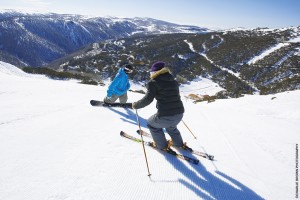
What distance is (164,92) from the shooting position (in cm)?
539

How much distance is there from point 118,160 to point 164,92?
1.76 m

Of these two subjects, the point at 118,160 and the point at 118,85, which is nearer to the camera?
the point at 118,160

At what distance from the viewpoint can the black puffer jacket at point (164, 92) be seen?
5.37m

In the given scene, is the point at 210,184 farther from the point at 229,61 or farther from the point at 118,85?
the point at 229,61

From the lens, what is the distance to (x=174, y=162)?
5594mm

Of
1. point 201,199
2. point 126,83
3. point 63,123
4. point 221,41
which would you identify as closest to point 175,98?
point 201,199

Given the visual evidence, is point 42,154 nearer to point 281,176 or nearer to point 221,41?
point 281,176

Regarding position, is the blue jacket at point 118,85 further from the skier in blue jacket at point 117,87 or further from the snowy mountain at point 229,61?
the snowy mountain at point 229,61

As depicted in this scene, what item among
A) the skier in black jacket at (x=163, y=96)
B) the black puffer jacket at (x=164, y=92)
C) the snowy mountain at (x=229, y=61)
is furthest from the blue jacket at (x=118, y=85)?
the snowy mountain at (x=229, y=61)

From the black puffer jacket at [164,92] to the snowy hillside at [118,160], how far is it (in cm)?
117

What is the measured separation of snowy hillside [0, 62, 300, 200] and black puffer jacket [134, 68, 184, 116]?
117 cm

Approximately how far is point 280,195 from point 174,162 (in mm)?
2151

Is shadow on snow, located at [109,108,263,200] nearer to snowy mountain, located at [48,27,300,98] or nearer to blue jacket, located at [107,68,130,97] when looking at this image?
blue jacket, located at [107,68,130,97]

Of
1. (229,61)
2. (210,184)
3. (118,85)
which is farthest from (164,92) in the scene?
(229,61)
